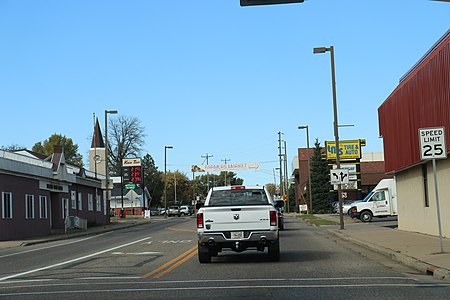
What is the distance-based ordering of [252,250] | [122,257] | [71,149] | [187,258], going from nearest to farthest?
[187,258]
[122,257]
[252,250]
[71,149]

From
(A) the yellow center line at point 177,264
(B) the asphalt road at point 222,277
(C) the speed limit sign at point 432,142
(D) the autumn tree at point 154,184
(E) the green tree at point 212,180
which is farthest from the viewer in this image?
(E) the green tree at point 212,180

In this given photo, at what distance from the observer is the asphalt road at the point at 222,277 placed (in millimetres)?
10438

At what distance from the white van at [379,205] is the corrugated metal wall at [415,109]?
1014cm

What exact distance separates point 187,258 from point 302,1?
928 centimetres

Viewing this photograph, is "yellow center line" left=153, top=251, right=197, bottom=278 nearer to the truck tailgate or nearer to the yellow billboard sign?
the truck tailgate

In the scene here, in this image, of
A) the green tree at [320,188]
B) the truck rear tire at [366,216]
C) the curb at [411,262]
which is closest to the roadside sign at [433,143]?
the curb at [411,262]

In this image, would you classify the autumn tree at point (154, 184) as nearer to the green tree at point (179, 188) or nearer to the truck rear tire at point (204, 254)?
the green tree at point (179, 188)

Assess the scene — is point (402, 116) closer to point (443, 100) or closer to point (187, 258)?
point (443, 100)

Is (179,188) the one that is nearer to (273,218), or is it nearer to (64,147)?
(64,147)

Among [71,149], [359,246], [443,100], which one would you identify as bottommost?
[359,246]

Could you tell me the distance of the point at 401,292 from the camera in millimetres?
10258

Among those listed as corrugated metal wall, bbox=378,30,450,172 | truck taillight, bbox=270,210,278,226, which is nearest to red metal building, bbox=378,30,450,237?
corrugated metal wall, bbox=378,30,450,172

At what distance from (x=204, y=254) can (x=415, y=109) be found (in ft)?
37.8

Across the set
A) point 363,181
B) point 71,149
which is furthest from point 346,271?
point 71,149
